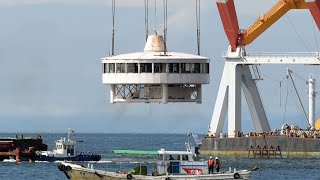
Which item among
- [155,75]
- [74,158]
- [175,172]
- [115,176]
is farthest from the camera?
[74,158]

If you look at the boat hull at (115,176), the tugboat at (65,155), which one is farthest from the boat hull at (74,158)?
the boat hull at (115,176)

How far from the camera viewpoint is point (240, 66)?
529 feet

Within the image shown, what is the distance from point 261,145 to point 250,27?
12517 mm

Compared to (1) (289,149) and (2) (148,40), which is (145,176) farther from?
(1) (289,149)

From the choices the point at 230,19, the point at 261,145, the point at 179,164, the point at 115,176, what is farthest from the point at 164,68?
the point at 230,19

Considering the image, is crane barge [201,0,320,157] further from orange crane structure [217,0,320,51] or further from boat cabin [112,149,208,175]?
boat cabin [112,149,208,175]

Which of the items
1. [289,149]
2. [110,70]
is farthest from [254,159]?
[110,70]

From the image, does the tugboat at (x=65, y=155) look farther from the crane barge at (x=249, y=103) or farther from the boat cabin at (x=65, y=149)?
the crane barge at (x=249, y=103)

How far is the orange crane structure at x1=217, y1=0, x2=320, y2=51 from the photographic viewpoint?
157625 millimetres

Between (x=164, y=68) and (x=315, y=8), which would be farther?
(x=315, y=8)

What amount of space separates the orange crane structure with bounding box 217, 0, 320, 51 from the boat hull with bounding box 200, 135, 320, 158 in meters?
9.59

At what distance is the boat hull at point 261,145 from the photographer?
155 metres

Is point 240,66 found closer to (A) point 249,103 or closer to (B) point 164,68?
(A) point 249,103

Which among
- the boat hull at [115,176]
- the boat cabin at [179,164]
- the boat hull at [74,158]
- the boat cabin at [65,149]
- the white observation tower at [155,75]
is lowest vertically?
the boat hull at [115,176]
